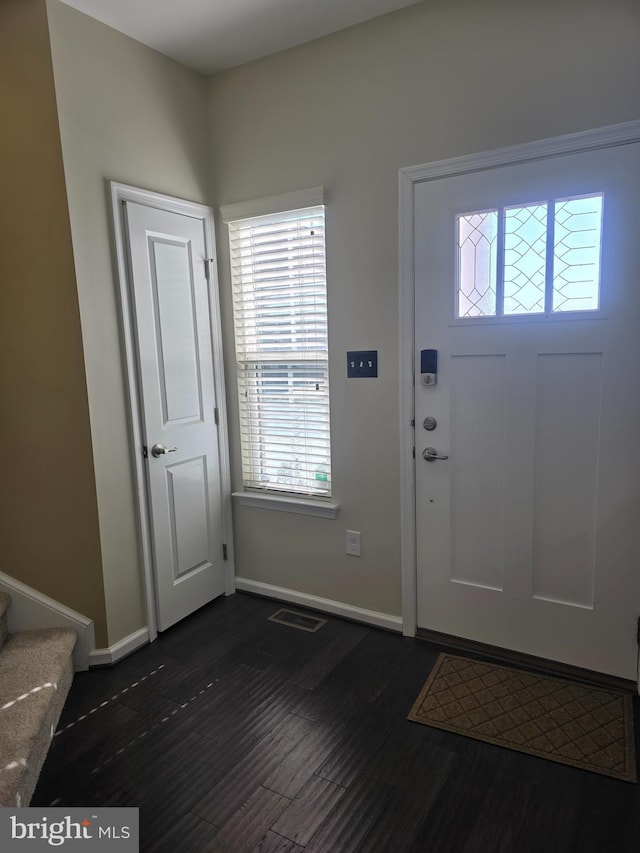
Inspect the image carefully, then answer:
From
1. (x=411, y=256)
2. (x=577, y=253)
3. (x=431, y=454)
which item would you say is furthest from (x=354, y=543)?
(x=577, y=253)

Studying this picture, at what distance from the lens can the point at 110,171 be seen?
2.45 meters

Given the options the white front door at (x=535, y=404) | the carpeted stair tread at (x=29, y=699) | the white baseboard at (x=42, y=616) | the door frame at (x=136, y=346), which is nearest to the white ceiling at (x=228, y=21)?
the door frame at (x=136, y=346)

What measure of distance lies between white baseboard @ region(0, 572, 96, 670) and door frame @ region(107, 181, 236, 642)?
29 centimetres

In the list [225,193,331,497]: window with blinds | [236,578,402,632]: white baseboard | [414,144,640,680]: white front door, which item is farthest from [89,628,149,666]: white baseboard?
[414,144,640,680]: white front door

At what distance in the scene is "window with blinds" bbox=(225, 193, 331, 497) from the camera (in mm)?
2787

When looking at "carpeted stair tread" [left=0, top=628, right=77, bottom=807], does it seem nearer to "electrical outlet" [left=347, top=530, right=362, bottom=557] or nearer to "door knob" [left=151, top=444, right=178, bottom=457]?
"door knob" [left=151, top=444, right=178, bottom=457]

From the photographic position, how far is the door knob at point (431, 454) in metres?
2.55

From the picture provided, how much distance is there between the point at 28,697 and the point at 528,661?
2014 millimetres

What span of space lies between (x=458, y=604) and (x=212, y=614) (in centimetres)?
130

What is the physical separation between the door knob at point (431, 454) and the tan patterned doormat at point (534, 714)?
2.96 ft

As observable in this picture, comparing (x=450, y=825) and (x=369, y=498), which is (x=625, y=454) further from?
(x=450, y=825)

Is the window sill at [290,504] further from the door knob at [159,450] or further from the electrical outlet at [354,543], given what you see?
the door knob at [159,450]

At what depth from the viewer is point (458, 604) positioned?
2592 mm

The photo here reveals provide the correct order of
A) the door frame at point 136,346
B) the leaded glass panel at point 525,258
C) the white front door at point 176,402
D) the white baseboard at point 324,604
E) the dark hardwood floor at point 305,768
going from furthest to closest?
the white baseboard at point 324,604
the white front door at point 176,402
the door frame at point 136,346
the leaded glass panel at point 525,258
the dark hardwood floor at point 305,768
